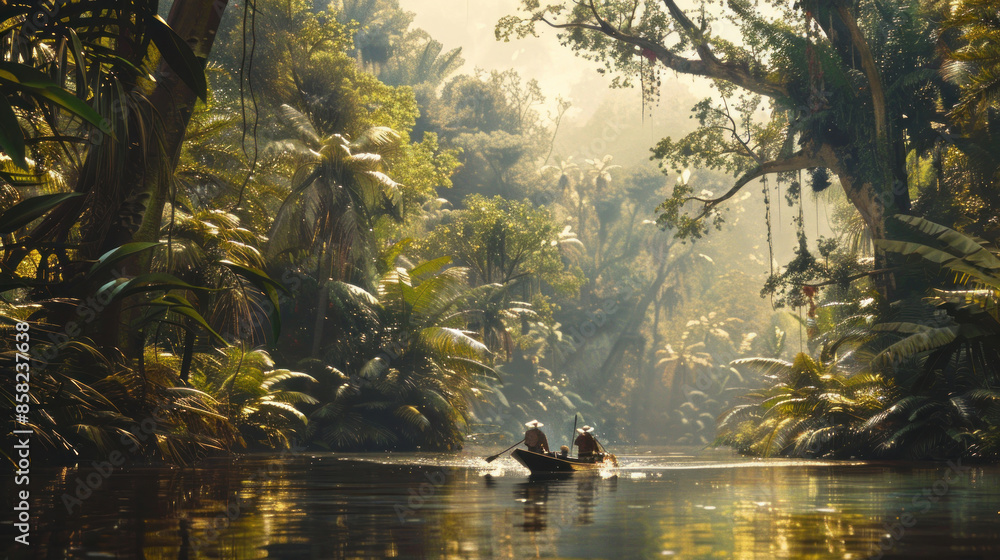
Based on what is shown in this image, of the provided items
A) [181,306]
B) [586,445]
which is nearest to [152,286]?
[181,306]

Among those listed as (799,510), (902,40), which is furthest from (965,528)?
(902,40)

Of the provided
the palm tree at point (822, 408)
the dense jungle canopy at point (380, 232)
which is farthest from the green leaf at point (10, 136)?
the palm tree at point (822, 408)

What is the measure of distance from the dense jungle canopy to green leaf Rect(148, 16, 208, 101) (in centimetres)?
3

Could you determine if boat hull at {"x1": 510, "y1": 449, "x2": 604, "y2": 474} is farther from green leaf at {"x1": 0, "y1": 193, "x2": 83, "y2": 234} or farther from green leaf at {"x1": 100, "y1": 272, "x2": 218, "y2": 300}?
green leaf at {"x1": 0, "y1": 193, "x2": 83, "y2": 234}

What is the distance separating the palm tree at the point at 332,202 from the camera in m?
27.2

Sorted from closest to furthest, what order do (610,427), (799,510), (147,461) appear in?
(799,510)
(147,461)
(610,427)

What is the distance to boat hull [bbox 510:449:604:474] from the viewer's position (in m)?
14.6

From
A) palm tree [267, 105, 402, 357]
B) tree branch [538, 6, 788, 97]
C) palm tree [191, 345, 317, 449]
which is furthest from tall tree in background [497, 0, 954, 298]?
palm tree [191, 345, 317, 449]

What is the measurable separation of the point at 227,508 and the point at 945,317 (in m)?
15.2

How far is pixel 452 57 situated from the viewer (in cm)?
6725

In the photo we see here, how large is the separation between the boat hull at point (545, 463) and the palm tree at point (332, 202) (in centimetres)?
1398

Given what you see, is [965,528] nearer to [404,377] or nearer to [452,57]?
[404,377]

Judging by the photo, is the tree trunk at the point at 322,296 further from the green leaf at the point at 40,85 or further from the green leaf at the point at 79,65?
the green leaf at the point at 40,85

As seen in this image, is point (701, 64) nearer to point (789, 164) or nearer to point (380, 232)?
point (789, 164)
